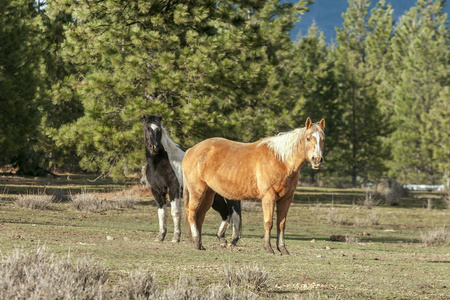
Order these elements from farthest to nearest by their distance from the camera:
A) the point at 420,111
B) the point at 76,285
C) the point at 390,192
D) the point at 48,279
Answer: the point at 420,111
the point at 390,192
the point at 48,279
the point at 76,285

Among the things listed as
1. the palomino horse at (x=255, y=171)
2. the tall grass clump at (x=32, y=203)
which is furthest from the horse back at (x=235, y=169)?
the tall grass clump at (x=32, y=203)

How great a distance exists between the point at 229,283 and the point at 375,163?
4933 centimetres

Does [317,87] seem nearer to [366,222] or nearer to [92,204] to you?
[366,222]

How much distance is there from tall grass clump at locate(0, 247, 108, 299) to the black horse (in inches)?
228

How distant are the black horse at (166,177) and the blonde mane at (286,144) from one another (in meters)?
2.48

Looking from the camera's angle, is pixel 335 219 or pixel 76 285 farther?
pixel 335 219

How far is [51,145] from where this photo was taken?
121 ft

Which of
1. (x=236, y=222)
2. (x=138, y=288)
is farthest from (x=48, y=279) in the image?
(x=236, y=222)

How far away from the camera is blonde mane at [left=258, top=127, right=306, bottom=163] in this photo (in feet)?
35.5

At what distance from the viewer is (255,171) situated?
11086 mm

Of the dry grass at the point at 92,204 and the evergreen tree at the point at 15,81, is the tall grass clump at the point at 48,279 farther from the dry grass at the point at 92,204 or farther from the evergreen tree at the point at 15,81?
the evergreen tree at the point at 15,81

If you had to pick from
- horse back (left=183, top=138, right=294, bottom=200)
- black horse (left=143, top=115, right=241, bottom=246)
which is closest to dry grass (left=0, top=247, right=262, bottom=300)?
horse back (left=183, top=138, right=294, bottom=200)

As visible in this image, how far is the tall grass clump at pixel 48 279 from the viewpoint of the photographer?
20.7 feet

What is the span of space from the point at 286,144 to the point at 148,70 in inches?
609
